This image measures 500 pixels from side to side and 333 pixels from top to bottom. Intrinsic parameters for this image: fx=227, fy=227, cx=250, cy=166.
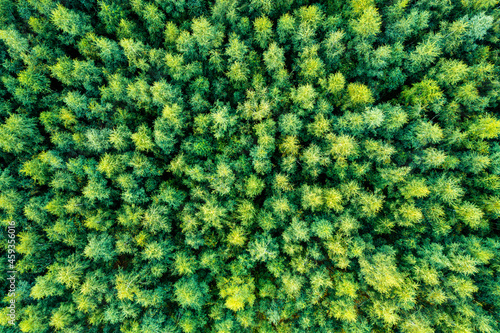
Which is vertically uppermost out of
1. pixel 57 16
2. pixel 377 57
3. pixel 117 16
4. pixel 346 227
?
pixel 377 57

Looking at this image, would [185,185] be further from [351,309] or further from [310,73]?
[351,309]

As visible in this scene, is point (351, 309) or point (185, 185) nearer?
point (351, 309)

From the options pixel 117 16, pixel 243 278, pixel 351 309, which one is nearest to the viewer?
pixel 351 309

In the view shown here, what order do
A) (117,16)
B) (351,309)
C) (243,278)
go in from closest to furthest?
1. (351,309)
2. (243,278)
3. (117,16)

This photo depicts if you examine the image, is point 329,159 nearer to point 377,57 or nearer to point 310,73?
point 310,73

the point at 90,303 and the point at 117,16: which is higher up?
the point at 117,16

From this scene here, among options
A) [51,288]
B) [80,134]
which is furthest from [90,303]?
[80,134]
